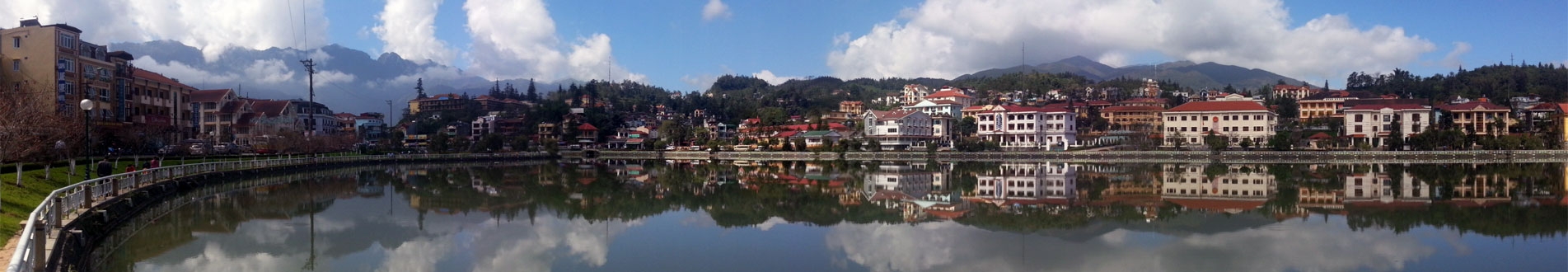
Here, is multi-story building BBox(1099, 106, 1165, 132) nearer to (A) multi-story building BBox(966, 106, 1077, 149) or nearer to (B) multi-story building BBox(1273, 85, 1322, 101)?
(A) multi-story building BBox(966, 106, 1077, 149)

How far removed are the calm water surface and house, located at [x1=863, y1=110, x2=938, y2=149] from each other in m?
35.1

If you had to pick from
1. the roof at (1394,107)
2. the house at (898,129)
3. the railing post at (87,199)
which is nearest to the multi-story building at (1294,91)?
the roof at (1394,107)

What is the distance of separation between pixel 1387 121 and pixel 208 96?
62.0 metres

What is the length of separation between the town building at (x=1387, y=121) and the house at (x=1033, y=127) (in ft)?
47.8

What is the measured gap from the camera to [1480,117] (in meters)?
47.7

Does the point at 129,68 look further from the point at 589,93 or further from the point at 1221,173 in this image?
the point at 589,93

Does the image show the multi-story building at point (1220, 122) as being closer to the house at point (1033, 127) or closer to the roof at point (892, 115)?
the house at point (1033, 127)

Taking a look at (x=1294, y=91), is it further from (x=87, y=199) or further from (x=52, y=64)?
(x=87, y=199)

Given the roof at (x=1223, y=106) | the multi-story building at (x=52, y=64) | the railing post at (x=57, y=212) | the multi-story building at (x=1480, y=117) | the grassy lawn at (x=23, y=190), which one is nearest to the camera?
the railing post at (x=57, y=212)

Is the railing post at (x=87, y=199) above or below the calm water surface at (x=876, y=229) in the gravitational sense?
above

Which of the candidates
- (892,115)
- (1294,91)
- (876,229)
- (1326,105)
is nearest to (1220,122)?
(1326,105)

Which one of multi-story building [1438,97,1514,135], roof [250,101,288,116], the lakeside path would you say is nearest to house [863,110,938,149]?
the lakeside path

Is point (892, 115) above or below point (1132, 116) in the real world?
above

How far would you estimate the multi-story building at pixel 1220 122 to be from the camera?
4931 centimetres
